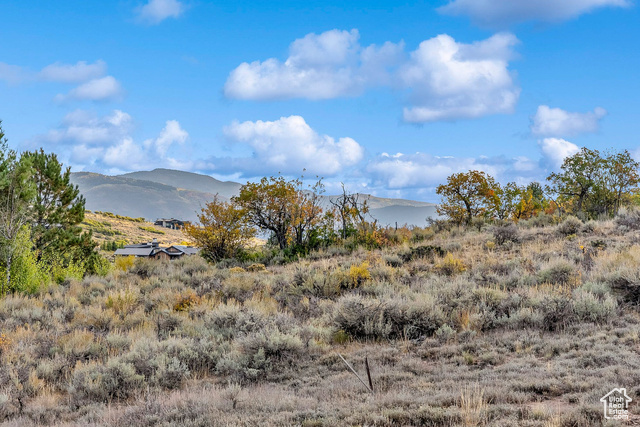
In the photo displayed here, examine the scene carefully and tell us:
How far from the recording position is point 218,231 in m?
25.0

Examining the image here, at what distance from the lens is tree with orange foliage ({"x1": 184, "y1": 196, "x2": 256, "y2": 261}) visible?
25047 millimetres

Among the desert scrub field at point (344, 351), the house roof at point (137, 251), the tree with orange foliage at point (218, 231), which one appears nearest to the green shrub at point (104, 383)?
the desert scrub field at point (344, 351)

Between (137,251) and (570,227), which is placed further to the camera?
(137,251)

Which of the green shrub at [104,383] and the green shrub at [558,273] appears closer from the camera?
the green shrub at [104,383]

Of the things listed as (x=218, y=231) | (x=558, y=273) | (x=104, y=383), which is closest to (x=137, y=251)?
(x=218, y=231)

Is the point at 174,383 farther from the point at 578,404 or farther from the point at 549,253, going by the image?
the point at 549,253

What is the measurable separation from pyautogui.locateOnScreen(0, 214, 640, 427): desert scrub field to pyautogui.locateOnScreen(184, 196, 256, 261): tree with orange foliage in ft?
34.8

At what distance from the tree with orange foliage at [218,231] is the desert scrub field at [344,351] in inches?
418

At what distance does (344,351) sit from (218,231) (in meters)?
18.1

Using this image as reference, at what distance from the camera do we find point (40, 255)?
21.7m

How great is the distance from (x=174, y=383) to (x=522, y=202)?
3114cm

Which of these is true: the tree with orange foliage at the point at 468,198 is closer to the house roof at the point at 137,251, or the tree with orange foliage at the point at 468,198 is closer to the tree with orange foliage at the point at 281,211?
the tree with orange foliage at the point at 281,211

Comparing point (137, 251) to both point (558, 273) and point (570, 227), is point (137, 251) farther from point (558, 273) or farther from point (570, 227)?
point (558, 273)

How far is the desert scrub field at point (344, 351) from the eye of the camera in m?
5.12
